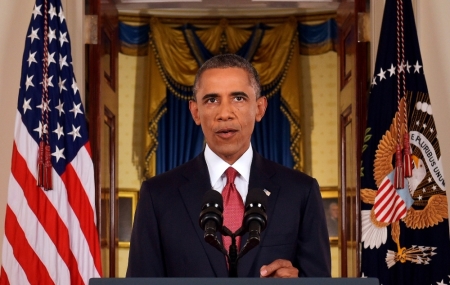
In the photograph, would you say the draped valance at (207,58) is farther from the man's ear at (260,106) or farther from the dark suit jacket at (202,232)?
the dark suit jacket at (202,232)

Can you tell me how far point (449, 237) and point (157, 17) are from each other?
16.7 feet

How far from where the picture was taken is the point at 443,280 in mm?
4598

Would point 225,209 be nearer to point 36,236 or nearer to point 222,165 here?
point 222,165

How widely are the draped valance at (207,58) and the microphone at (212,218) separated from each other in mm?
6853

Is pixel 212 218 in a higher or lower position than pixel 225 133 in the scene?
lower

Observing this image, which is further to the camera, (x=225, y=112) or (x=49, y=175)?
(x=49, y=175)

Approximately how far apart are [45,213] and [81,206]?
0.22 metres

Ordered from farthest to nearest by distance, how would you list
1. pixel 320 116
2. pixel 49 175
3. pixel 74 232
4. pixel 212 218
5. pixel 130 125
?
1. pixel 130 125
2. pixel 320 116
3. pixel 74 232
4. pixel 49 175
5. pixel 212 218

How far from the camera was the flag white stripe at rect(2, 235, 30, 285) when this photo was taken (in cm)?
435

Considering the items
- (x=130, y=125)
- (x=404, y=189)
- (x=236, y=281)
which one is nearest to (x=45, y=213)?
(x=404, y=189)

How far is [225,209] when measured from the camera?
2.51 metres

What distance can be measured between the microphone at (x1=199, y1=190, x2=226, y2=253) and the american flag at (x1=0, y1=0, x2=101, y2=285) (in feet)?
8.95

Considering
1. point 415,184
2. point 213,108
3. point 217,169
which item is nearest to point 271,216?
point 217,169

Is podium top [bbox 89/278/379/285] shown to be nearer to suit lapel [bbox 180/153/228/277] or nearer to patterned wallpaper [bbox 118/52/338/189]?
suit lapel [bbox 180/153/228/277]
